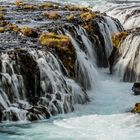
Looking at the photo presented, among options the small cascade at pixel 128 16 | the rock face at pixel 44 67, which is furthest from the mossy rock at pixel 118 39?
the small cascade at pixel 128 16

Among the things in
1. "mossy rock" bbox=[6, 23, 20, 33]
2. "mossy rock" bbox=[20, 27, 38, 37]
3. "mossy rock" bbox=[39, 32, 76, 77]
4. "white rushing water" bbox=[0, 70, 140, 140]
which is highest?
"mossy rock" bbox=[6, 23, 20, 33]

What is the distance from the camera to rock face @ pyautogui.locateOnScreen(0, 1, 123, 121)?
3041 centimetres

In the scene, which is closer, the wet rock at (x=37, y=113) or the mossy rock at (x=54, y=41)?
the wet rock at (x=37, y=113)

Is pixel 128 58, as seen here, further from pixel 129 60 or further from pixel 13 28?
pixel 13 28

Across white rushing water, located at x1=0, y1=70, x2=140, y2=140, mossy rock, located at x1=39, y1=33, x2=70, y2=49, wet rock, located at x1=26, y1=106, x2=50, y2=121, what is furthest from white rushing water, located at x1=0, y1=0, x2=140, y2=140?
mossy rock, located at x1=39, y1=33, x2=70, y2=49

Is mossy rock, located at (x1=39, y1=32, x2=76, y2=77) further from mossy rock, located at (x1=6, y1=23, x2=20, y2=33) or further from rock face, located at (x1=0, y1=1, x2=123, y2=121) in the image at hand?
mossy rock, located at (x1=6, y1=23, x2=20, y2=33)

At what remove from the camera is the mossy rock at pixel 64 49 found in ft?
119

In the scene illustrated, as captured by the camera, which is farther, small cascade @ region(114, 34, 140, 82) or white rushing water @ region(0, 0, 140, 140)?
small cascade @ region(114, 34, 140, 82)

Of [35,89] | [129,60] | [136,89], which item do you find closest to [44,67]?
[35,89]

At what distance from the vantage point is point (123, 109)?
3197 centimetres

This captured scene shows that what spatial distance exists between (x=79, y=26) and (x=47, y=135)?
2274 centimetres

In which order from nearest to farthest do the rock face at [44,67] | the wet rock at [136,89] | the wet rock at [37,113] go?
the wet rock at [37,113]
the rock face at [44,67]
the wet rock at [136,89]

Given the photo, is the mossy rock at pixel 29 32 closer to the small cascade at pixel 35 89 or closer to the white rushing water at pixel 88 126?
the small cascade at pixel 35 89

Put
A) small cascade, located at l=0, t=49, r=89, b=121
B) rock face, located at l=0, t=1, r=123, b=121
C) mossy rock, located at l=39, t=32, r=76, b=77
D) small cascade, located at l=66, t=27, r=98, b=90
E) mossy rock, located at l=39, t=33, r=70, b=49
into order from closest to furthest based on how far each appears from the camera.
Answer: small cascade, located at l=0, t=49, r=89, b=121 → rock face, located at l=0, t=1, r=123, b=121 → mossy rock, located at l=39, t=32, r=76, b=77 → mossy rock, located at l=39, t=33, r=70, b=49 → small cascade, located at l=66, t=27, r=98, b=90
